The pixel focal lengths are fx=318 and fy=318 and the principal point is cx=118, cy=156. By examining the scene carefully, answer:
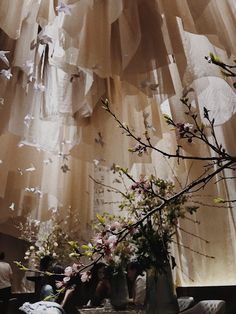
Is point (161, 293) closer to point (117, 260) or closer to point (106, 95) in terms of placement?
point (117, 260)

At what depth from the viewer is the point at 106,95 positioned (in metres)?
1.20

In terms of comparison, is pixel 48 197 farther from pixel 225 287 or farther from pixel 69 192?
pixel 225 287

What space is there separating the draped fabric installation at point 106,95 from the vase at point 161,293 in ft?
1.10

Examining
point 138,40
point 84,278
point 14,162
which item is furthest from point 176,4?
point 14,162

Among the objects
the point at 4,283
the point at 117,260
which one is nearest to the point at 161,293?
the point at 117,260

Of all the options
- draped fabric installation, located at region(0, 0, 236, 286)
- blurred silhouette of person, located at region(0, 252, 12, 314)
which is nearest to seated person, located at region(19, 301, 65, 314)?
draped fabric installation, located at region(0, 0, 236, 286)

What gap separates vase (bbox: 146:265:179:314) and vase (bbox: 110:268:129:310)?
370 mm

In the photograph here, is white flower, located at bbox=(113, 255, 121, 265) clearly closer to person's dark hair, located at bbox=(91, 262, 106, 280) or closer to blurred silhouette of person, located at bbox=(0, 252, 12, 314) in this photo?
person's dark hair, located at bbox=(91, 262, 106, 280)

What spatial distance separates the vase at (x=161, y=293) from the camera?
2.93 feet

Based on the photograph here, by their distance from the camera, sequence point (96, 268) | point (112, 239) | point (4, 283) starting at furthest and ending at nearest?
point (4, 283) < point (96, 268) < point (112, 239)

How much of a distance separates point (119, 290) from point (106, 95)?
783 mm

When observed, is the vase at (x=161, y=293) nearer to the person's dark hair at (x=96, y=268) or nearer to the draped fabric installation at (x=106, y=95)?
the person's dark hair at (x=96, y=268)

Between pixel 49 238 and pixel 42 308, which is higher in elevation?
pixel 49 238

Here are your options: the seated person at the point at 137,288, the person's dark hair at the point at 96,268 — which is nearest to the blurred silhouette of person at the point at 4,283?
the person's dark hair at the point at 96,268
